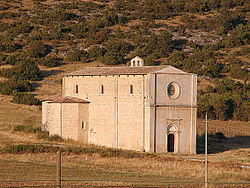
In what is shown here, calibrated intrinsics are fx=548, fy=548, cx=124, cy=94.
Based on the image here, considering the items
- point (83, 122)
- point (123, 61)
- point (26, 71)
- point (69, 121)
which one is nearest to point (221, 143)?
point (83, 122)

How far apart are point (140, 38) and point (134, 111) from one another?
49634mm

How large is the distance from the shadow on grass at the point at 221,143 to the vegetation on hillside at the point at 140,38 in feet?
32.4

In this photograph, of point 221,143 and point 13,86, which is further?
point 13,86

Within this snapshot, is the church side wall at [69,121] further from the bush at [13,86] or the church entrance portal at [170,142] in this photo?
the bush at [13,86]

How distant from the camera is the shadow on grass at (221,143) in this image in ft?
144

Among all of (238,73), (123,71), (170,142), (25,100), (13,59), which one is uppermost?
(13,59)

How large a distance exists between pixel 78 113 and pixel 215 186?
23389mm

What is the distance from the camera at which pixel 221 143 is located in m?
47.8

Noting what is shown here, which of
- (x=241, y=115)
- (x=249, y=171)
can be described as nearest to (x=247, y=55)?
(x=241, y=115)

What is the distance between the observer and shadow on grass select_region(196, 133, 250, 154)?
43.8 meters

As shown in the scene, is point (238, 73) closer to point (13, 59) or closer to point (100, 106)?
point (13, 59)

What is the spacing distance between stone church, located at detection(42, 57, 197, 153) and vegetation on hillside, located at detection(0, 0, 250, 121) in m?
19.7

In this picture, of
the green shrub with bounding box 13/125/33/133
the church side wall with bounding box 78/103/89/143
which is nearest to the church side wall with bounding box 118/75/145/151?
the church side wall with bounding box 78/103/89/143

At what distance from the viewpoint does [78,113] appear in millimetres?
44219
